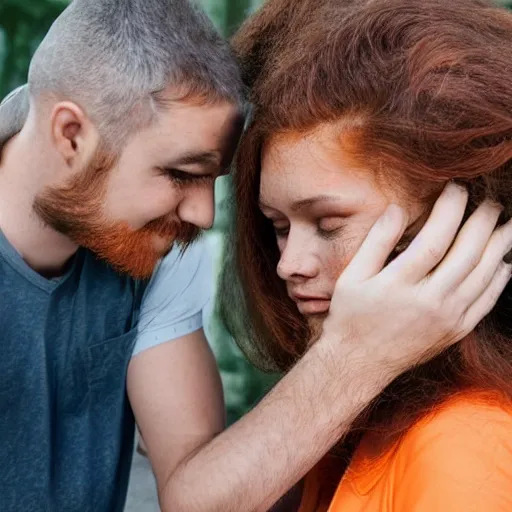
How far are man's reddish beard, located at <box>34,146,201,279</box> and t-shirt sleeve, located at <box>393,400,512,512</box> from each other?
2.85 ft

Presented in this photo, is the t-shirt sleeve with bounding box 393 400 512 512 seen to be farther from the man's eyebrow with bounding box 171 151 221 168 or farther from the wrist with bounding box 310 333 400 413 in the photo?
the man's eyebrow with bounding box 171 151 221 168

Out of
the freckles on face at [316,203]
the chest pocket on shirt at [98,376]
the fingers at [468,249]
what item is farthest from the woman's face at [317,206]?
the chest pocket on shirt at [98,376]

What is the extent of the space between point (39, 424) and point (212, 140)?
0.85 m

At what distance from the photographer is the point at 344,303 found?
1.59 metres

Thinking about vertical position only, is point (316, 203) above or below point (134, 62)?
below

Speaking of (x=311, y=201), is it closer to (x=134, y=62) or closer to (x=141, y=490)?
(x=134, y=62)

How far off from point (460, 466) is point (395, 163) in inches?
23.0

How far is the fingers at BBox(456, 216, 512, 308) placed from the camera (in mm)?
1570

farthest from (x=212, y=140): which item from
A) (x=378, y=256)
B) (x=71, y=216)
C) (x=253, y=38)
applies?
(x=378, y=256)

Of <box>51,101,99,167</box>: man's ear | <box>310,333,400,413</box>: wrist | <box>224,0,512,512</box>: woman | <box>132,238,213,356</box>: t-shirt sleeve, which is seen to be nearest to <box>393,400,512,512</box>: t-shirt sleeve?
<box>224,0,512,512</box>: woman

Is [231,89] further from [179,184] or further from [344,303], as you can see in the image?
[344,303]

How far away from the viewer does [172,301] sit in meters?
2.20

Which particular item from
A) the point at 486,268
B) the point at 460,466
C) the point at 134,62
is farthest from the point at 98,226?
the point at 460,466

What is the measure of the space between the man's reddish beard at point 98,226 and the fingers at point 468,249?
73cm
